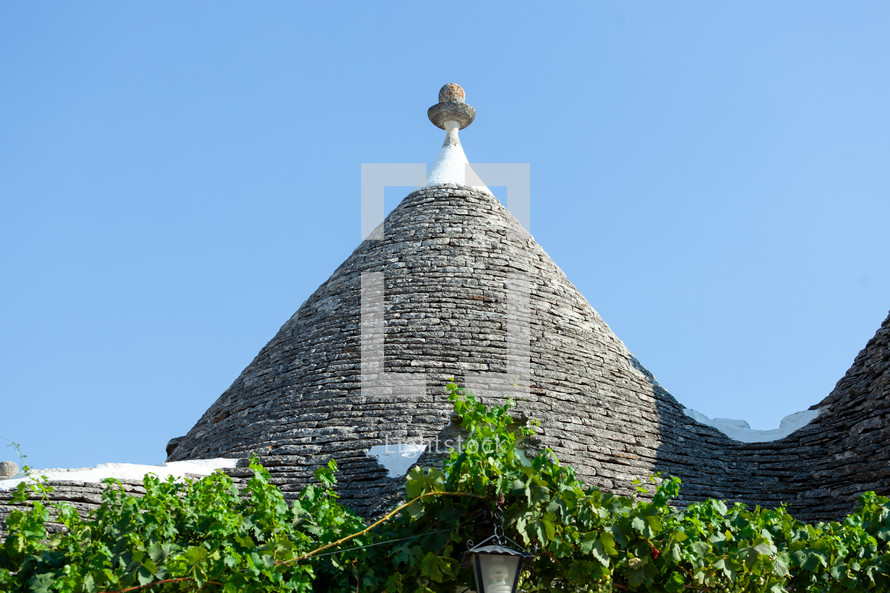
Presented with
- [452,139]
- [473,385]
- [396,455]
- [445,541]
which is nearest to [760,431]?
[473,385]

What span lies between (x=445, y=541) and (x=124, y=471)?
4208 millimetres

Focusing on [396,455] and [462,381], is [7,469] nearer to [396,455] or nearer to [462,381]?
[396,455]

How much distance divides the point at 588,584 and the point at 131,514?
124 inches

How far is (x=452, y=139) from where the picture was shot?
14469mm

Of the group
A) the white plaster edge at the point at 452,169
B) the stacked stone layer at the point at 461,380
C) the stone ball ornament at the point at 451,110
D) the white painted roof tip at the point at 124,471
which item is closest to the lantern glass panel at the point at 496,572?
the stacked stone layer at the point at 461,380

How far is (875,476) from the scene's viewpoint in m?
10.4

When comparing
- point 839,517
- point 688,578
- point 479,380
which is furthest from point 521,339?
point 688,578

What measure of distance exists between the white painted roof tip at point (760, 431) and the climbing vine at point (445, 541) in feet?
15.3

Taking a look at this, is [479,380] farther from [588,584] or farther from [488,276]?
[588,584]

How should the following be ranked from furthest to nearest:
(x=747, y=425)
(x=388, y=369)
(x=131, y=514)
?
1. (x=747, y=425)
2. (x=388, y=369)
3. (x=131, y=514)

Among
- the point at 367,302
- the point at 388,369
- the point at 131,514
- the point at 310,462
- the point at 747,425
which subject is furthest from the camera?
the point at 747,425

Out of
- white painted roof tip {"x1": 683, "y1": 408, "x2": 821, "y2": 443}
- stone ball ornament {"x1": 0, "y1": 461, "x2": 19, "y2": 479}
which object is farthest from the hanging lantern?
white painted roof tip {"x1": 683, "y1": 408, "x2": 821, "y2": 443}

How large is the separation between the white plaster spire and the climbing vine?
21.8 ft

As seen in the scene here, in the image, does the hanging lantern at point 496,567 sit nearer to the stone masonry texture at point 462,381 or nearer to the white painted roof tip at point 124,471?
the stone masonry texture at point 462,381
